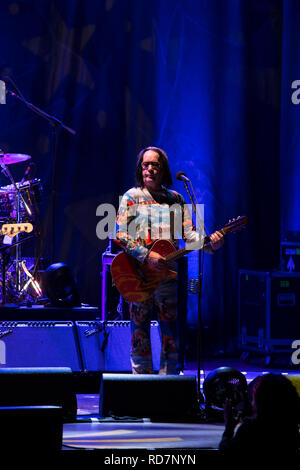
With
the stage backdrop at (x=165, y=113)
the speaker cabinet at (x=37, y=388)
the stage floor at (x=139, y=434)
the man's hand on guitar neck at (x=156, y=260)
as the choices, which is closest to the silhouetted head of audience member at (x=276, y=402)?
the stage floor at (x=139, y=434)

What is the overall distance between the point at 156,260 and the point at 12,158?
321cm

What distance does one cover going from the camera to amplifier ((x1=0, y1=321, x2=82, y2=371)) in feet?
17.6

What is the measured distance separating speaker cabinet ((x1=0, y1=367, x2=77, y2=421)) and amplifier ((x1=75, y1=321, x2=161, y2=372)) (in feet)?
5.87

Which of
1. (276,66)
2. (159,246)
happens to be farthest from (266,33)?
(159,246)

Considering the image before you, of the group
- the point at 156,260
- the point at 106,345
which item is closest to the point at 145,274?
the point at 156,260

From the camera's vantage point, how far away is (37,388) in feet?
11.6

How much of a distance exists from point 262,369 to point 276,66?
3.31 meters

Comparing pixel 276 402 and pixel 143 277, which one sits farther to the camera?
pixel 143 277

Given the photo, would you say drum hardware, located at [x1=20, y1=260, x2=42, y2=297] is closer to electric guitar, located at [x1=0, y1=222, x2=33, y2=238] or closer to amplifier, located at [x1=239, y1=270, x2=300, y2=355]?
electric guitar, located at [x1=0, y1=222, x2=33, y2=238]

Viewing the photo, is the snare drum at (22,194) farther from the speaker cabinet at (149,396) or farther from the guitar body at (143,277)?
the speaker cabinet at (149,396)

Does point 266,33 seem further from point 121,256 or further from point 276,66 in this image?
point 121,256

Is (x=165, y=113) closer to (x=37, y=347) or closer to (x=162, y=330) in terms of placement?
(x=37, y=347)

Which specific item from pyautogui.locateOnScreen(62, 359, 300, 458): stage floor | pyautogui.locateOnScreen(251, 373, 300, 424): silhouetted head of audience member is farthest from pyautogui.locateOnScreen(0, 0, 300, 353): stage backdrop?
pyautogui.locateOnScreen(251, 373, 300, 424): silhouetted head of audience member

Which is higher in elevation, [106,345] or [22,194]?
[22,194]
